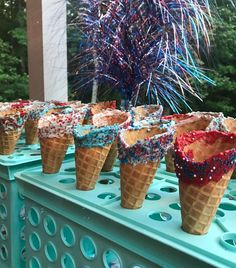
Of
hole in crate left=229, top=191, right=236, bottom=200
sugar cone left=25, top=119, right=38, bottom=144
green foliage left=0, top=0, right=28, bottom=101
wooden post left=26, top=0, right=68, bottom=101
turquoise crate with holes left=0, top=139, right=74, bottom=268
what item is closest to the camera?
hole in crate left=229, top=191, right=236, bottom=200

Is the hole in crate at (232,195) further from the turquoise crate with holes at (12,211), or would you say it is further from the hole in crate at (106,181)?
the turquoise crate with holes at (12,211)

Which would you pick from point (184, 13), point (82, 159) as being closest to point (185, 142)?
point (82, 159)

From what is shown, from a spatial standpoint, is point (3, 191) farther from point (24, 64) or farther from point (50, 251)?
point (24, 64)

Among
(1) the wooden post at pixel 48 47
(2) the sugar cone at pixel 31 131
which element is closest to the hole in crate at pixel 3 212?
(2) the sugar cone at pixel 31 131

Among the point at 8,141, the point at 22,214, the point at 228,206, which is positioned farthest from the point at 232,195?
the point at 8,141

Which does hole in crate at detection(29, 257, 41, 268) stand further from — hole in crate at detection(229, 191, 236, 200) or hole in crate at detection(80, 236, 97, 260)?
hole in crate at detection(229, 191, 236, 200)

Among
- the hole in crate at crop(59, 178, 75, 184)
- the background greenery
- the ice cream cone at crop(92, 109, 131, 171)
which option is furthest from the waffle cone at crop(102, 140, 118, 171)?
the background greenery

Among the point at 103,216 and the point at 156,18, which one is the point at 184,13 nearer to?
the point at 156,18
